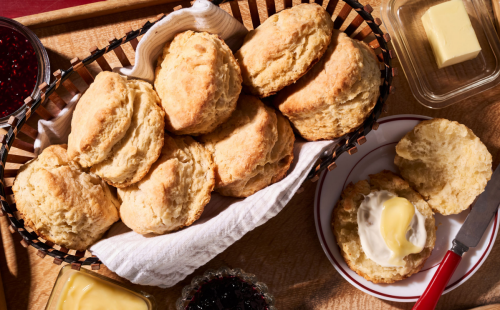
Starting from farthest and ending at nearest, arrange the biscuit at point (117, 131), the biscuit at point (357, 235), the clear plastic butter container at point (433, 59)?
the clear plastic butter container at point (433, 59)
the biscuit at point (357, 235)
the biscuit at point (117, 131)

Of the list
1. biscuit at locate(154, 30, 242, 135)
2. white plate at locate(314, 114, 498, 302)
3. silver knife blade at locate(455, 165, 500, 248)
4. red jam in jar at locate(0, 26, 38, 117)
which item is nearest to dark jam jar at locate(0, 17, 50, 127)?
red jam in jar at locate(0, 26, 38, 117)

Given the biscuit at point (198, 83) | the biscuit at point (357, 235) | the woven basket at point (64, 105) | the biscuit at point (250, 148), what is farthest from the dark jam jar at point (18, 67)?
the biscuit at point (357, 235)

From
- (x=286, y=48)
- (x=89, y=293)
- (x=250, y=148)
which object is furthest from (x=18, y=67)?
(x=286, y=48)

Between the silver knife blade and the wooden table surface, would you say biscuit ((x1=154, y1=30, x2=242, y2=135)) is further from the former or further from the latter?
the silver knife blade

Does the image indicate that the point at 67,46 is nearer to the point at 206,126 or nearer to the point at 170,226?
the point at 206,126

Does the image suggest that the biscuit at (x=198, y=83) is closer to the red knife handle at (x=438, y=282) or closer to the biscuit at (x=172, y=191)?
the biscuit at (x=172, y=191)

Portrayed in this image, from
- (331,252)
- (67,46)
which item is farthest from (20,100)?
(331,252)
